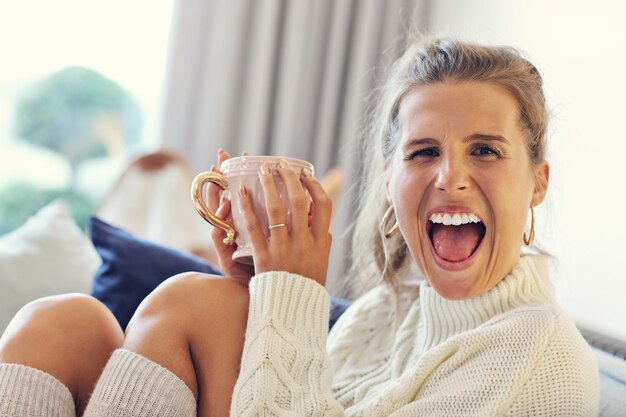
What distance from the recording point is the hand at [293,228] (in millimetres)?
1101

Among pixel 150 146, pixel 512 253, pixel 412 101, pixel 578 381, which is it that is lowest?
pixel 150 146

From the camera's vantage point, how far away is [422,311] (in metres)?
1.32

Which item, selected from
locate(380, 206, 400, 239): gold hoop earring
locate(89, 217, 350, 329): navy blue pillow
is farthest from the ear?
locate(89, 217, 350, 329): navy blue pillow

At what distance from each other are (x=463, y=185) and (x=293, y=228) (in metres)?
0.26

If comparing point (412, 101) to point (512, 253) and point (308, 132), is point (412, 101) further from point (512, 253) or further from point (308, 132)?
point (308, 132)

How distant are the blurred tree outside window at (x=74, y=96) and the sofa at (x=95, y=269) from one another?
1264mm

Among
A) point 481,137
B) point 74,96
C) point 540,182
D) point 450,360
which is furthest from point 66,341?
point 74,96

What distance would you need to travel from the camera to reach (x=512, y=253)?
1.19 m

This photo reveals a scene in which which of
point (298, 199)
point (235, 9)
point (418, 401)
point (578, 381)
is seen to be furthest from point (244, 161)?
point (235, 9)

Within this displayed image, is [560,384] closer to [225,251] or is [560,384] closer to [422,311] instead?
[422,311]

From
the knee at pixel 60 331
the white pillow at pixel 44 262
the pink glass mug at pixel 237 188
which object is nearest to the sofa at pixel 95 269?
the white pillow at pixel 44 262

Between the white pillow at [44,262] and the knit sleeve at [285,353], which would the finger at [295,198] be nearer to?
the knit sleeve at [285,353]

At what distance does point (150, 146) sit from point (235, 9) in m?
0.66

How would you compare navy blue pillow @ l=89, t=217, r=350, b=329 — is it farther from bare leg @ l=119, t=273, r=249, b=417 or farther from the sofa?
bare leg @ l=119, t=273, r=249, b=417
